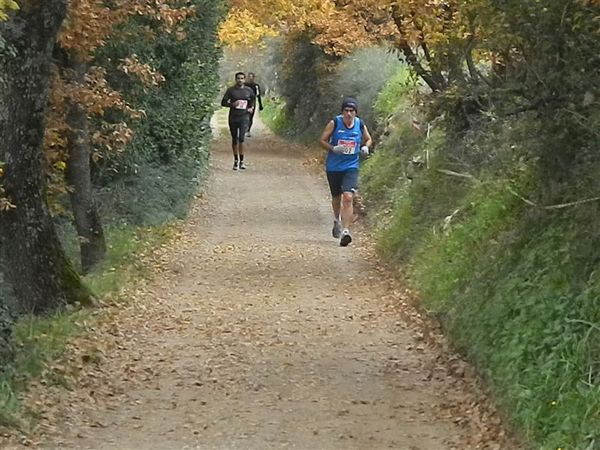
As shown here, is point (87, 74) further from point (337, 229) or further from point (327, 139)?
point (337, 229)

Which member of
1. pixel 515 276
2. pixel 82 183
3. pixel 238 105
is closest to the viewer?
pixel 515 276

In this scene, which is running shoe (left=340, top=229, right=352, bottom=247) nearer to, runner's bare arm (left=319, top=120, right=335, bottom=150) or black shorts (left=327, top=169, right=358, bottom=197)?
black shorts (left=327, top=169, right=358, bottom=197)

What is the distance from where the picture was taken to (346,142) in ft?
53.0

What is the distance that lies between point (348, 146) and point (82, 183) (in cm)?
374

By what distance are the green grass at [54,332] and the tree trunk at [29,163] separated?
1.22 feet

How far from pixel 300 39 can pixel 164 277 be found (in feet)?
73.1

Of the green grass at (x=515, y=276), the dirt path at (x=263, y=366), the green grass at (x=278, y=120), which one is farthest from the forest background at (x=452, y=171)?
the green grass at (x=278, y=120)

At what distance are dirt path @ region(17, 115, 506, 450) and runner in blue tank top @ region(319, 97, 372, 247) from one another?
88 centimetres

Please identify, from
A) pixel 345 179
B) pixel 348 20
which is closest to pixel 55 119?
pixel 345 179

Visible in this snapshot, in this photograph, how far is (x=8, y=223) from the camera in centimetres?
1134

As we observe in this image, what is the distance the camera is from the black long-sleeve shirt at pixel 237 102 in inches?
1107

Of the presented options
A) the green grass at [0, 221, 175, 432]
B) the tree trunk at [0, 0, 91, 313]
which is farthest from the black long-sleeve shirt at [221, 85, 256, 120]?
the tree trunk at [0, 0, 91, 313]

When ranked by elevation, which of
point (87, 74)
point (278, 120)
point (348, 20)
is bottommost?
point (278, 120)

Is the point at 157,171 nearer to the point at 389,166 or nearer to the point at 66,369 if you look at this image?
the point at 389,166
